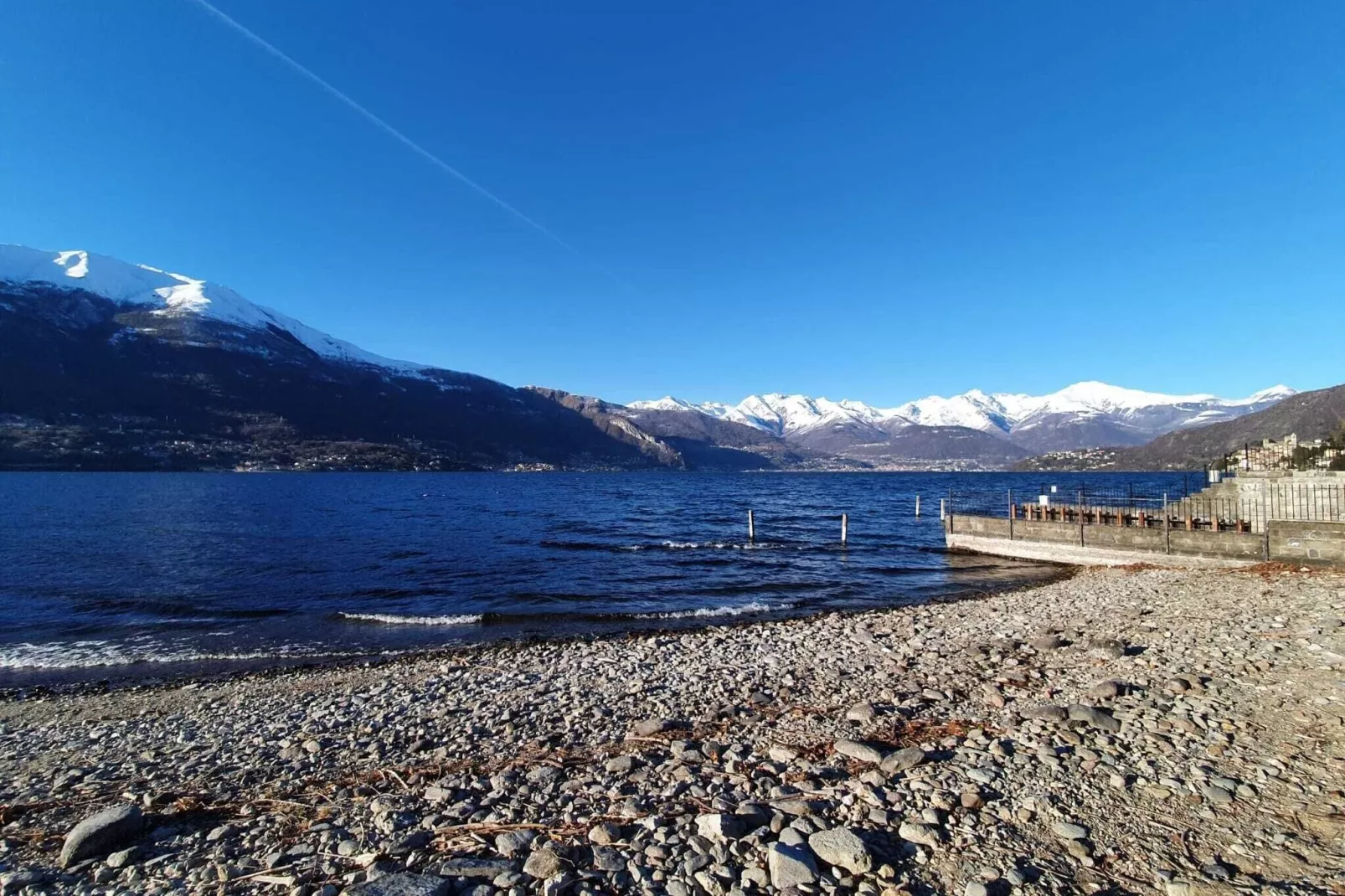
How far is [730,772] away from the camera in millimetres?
7082

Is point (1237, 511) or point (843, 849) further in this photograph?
point (1237, 511)

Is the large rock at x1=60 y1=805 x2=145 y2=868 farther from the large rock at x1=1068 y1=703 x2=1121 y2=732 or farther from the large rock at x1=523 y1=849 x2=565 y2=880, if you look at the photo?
the large rock at x1=1068 y1=703 x2=1121 y2=732

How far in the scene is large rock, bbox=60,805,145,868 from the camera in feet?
18.6

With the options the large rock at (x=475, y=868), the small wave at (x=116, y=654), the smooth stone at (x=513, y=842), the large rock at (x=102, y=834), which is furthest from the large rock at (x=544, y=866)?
the small wave at (x=116, y=654)

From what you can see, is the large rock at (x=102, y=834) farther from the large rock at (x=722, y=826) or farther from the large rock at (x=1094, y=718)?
the large rock at (x=1094, y=718)

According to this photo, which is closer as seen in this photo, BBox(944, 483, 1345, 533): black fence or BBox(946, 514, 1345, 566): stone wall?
BBox(946, 514, 1345, 566): stone wall

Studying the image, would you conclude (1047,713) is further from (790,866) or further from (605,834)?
(605,834)

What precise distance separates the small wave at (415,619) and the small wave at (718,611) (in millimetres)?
5668

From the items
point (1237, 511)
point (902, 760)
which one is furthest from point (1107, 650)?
point (1237, 511)

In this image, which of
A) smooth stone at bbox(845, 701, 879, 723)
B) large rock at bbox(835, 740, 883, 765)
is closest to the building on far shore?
smooth stone at bbox(845, 701, 879, 723)

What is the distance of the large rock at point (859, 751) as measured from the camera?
7.15 m

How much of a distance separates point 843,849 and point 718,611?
1647 cm

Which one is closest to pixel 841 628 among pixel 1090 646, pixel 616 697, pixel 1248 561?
pixel 1090 646

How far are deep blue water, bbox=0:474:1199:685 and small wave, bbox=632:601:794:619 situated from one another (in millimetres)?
99
